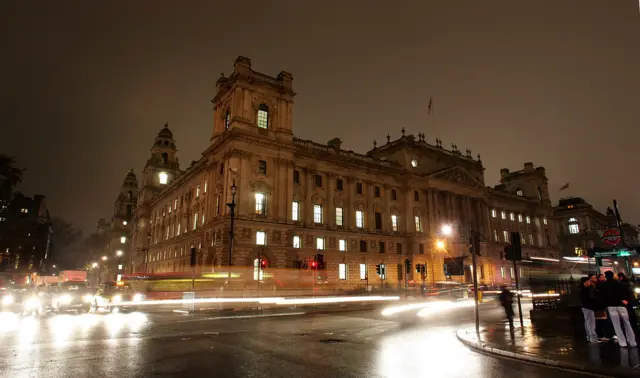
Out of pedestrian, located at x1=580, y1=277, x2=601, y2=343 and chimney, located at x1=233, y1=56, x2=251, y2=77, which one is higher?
chimney, located at x1=233, y1=56, x2=251, y2=77

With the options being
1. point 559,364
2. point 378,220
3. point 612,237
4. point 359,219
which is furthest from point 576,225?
point 559,364

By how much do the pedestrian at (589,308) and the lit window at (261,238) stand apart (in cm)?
3117

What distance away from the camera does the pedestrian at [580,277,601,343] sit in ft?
36.1

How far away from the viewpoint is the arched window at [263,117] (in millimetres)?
43062

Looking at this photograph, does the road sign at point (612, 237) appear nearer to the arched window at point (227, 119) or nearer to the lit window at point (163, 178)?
the arched window at point (227, 119)

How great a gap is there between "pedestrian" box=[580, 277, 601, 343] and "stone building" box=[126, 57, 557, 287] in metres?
19.3

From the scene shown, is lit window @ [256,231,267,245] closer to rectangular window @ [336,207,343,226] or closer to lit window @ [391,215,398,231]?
rectangular window @ [336,207,343,226]

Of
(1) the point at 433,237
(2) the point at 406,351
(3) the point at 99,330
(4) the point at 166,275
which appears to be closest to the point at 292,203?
(4) the point at 166,275

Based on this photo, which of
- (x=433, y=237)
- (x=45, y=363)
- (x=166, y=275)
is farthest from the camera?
(x=433, y=237)

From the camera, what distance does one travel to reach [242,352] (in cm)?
1001

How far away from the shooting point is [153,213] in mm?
77000

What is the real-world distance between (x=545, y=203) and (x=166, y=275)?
3171 inches

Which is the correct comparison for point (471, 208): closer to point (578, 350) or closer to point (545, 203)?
point (545, 203)

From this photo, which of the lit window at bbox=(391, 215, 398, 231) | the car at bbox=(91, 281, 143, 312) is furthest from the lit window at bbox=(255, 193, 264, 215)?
the lit window at bbox=(391, 215, 398, 231)
